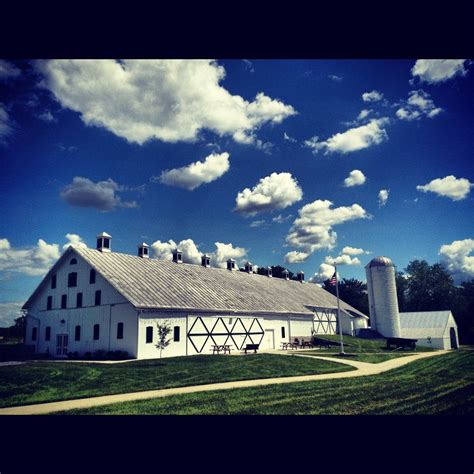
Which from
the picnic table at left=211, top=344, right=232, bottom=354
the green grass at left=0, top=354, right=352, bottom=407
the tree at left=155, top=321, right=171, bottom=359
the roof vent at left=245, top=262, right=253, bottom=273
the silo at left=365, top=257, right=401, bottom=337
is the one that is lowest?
the green grass at left=0, top=354, right=352, bottom=407

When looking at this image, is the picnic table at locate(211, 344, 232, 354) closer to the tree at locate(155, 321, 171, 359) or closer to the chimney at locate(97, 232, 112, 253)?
the tree at locate(155, 321, 171, 359)

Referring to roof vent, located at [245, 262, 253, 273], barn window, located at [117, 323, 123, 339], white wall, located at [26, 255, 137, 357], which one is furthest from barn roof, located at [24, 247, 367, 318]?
barn window, located at [117, 323, 123, 339]

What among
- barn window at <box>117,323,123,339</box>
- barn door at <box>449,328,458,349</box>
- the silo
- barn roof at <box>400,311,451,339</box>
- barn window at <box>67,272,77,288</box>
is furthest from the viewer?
the silo

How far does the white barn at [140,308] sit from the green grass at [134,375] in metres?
5.48

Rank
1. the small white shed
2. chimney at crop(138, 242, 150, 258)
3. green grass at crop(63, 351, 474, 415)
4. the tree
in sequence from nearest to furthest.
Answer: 1. green grass at crop(63, 351, 474, 415)
2. the tree
3. chimney at crop(138, 242, 150, 258)
4. the small white shed

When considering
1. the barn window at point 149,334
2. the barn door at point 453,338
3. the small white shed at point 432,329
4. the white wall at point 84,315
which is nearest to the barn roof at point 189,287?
the white wall at point 84,315

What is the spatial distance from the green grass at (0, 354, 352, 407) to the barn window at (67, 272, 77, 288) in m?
12.2

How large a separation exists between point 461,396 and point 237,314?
23.9 metres

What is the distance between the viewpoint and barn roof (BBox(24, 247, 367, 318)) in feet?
97.6

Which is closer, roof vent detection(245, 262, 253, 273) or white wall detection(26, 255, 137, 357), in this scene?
white wall detection(26, 255, 137, 357)

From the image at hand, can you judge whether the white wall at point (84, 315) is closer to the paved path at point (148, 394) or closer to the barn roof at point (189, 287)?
the barn roof at point (189, 287)

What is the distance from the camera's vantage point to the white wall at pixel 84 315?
28.0 metres
